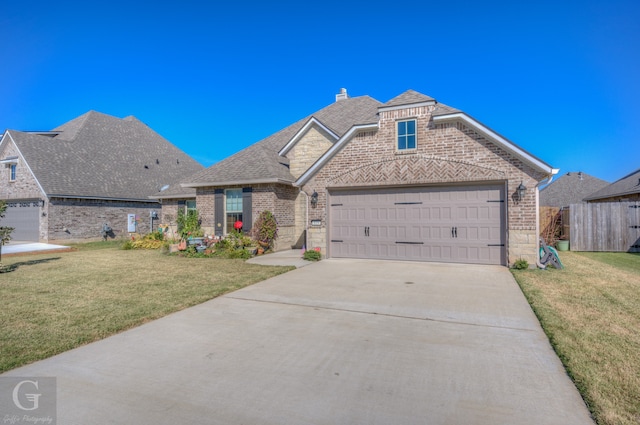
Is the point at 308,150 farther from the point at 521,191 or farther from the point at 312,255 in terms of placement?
the point at 521,191

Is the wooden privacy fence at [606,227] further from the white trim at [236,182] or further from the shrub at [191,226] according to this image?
the shrub at [191,226]

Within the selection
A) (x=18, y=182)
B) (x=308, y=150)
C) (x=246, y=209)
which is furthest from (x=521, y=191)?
(x=18, y=182)

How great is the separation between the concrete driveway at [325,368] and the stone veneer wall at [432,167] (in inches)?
171

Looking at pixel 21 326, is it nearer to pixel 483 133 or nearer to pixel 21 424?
pixel 21 424

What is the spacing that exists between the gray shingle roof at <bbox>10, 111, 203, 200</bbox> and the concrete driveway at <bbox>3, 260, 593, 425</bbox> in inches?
729

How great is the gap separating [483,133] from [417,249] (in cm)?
412

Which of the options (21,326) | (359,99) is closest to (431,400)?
(21,326)

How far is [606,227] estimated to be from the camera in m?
15.1

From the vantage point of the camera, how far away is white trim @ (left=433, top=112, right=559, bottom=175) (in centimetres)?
949

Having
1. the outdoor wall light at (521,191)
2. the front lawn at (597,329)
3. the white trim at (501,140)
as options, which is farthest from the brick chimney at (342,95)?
the front lawn at (597,329)

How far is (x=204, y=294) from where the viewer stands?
697cm

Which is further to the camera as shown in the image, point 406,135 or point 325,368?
point 406,135

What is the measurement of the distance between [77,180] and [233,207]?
11088mm

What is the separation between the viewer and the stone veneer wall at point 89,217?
1855 centimetres
